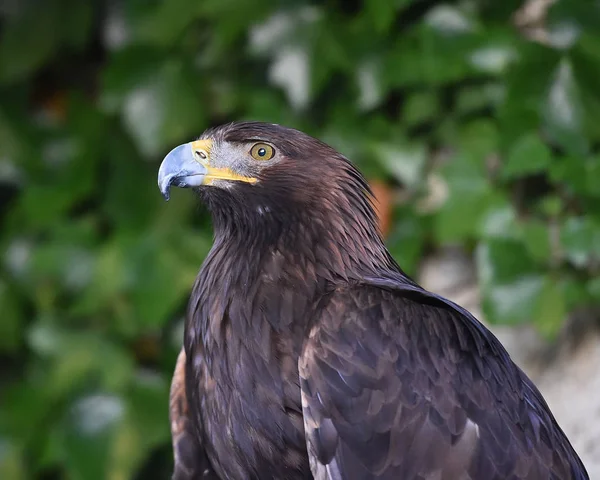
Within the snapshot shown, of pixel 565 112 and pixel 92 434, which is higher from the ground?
pixel 565 112

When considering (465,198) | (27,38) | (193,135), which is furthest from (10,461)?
(465,198)

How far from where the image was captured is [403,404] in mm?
1658

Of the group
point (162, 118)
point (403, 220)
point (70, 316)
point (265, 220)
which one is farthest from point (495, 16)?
point (70, 316)

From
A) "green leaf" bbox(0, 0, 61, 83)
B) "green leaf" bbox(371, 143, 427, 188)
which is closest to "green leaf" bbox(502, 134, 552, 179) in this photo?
"green leaf" bbox(371, 143, 427, 188)

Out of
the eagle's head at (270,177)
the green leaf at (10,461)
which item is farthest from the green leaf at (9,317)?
the eagle's head at (270,177)

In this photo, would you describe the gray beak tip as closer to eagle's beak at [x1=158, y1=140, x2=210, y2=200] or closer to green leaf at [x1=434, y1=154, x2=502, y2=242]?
eagle's beak at [x1=158, y1=140, x2=210, y2=200]

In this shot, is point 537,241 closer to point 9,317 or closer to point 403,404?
point 403,404

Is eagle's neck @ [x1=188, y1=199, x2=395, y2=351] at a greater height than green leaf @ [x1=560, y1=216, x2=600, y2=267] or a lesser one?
lesser

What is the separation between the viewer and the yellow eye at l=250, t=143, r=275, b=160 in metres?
1.88

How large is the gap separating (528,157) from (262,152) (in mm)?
1179

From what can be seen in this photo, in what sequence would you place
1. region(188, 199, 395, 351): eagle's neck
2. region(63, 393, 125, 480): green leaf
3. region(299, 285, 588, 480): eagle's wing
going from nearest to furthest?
region(299, 285, 588, 480): eagle's wing
region(188, 199, 395, 351): eagle's neck
region(63, 393, 125, 480): green leaf

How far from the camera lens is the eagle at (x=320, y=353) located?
165 cm

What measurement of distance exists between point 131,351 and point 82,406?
257mm

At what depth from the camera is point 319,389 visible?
1.64 metres
